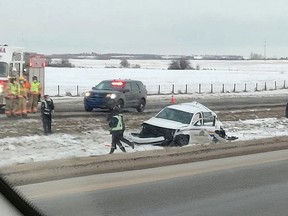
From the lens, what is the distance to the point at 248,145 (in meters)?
15.4

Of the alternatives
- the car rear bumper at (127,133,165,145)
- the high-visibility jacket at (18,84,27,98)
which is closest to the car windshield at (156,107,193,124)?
the car rear bumper at (127,133,165,145)

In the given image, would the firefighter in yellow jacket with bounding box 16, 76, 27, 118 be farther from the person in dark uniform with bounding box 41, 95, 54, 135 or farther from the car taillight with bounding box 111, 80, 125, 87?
the car taillight with bounding box 111, 80, 125, 87

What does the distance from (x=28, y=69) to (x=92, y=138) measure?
801 cm

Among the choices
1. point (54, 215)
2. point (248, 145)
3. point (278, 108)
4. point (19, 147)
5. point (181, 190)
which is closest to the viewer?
point (54, 215)

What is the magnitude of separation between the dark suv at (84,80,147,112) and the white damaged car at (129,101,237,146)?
21.2 ft

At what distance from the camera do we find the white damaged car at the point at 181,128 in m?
16.2

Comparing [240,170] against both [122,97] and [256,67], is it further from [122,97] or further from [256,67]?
[256,67]

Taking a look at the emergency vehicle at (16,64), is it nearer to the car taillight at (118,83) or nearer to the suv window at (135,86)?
the car taillight at (118,83)

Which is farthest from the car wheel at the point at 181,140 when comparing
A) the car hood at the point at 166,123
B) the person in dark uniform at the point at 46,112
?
the person in dark uniform at the point at 46,112

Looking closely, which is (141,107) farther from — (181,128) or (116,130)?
(116,130)

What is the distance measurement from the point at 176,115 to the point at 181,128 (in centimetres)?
92

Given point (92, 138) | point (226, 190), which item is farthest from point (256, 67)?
point (226, 190)

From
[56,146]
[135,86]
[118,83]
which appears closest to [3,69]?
[118,83]

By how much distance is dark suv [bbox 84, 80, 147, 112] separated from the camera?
77.9 ft
